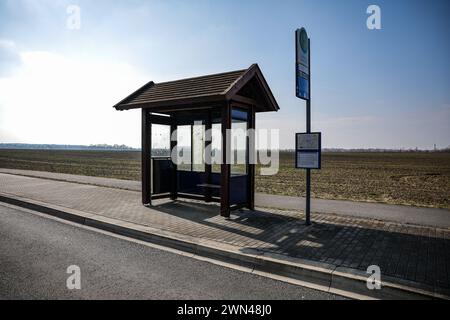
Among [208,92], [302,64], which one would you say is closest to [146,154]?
[208,92]

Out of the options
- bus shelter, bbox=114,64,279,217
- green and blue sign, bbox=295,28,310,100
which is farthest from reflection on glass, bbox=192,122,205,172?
green and blue sign, bbox=295,28,310,100

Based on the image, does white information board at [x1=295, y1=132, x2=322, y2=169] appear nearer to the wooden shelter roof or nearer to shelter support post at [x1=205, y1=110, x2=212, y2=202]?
the wooden shelter roof

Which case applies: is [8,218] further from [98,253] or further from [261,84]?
[261,84]

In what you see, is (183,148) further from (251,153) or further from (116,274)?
(116,274)

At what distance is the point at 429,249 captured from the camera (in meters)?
4.67

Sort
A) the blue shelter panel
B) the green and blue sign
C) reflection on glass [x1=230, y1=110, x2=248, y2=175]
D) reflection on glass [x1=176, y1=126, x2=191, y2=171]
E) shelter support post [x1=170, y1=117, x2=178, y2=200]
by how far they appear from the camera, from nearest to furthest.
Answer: the green and blue sign < the blue shelter panel < reflection on glass [x1=230, y1=110, x2=248, y2=175] < reflection on glass [x1=176, y1=126, x2=191, y2=171] < shelter support post [x1=170, y1=117, x2=178, y2=200]

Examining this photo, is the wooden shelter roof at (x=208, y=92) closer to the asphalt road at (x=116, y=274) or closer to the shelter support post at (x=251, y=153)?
the shelter support post at (x=251, y=153)

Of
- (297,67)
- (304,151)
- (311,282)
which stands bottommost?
(311,282)

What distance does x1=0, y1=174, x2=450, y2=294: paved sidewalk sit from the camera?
4062 millimetres

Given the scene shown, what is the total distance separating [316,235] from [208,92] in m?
3.83

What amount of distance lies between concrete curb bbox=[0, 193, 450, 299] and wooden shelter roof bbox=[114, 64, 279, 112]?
122 inches

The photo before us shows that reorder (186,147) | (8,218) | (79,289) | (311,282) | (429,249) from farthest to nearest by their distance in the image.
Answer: (186,147)
(8,218)
(429,249)
(311,282)
(79,289)

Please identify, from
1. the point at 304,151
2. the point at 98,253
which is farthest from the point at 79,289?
the point at 304,151
